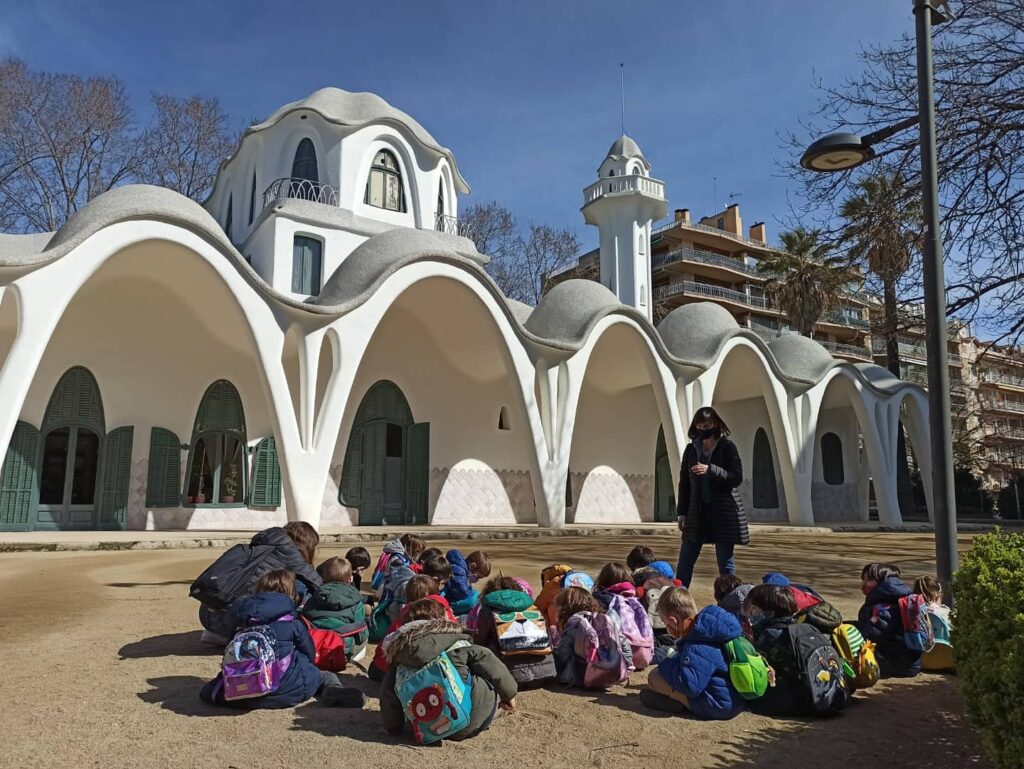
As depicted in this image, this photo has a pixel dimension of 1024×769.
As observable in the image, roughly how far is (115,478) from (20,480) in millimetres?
1641

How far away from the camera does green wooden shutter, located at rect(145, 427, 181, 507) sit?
16172 millimetres

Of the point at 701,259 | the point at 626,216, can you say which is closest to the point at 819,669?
the point at 626,216

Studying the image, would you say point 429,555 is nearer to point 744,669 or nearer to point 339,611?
point 339,611

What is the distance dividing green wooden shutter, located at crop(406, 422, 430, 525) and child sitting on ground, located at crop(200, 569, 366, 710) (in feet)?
49.8

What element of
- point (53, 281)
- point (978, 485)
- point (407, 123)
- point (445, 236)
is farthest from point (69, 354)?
point (978, 485)

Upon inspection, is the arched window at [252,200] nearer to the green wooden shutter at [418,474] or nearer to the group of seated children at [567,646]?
the green wooden shutter at [418,474]

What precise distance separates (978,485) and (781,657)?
3578cm

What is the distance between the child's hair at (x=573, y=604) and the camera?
14.7 ft

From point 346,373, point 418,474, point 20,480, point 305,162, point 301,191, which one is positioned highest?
point 305,162

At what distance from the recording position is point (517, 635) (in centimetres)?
418

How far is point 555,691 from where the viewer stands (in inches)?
172

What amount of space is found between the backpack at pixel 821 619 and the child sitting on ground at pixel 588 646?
0.98 m

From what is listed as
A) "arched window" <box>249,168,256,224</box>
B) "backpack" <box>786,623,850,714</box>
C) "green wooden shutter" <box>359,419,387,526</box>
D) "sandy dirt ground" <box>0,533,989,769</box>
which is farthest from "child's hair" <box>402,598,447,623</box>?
"arched window" <box>249,168,256,224</box>

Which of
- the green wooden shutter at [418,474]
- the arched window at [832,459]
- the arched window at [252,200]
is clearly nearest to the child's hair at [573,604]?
the green wooden shutter at [418,474]
